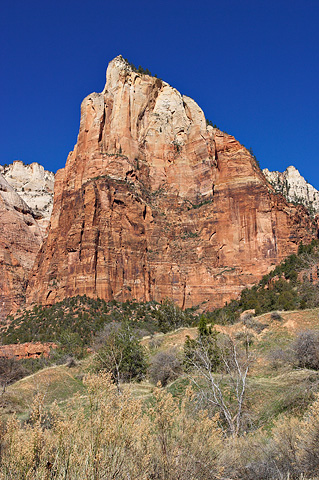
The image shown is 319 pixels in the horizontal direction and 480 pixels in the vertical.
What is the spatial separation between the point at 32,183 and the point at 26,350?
77.8m

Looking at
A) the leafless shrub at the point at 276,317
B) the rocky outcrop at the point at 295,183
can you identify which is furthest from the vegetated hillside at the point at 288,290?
the rocky outcrop at the point at 295,183

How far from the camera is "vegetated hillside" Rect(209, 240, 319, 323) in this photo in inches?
1375

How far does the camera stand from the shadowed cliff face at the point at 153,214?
62.5 metres

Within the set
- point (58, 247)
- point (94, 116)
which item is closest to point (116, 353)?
point (58, 247)

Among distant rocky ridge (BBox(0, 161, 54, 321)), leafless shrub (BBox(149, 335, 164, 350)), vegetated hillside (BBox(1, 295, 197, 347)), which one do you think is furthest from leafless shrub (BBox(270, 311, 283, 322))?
distant rocky ridge (BBox(0, 161, 54, 321))

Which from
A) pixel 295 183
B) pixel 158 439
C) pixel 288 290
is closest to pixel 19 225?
pixel 288 290

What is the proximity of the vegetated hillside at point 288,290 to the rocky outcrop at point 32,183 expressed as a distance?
7106cm

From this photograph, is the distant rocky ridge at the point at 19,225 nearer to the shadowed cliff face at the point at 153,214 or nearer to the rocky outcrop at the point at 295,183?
the shadowed cliff face at the point at 153,214

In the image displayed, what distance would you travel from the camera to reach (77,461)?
482 cm

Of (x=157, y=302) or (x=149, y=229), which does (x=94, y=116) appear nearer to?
(x=149, y=229)

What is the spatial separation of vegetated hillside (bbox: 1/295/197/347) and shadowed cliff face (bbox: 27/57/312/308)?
2844 mm

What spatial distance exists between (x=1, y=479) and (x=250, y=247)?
61859 millimetres

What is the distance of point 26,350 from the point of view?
49062mm

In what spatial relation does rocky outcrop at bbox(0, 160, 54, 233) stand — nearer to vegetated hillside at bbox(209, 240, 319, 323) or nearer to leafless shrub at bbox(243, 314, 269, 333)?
vegetated hillside at bbox(209, 240, 319, 323)
